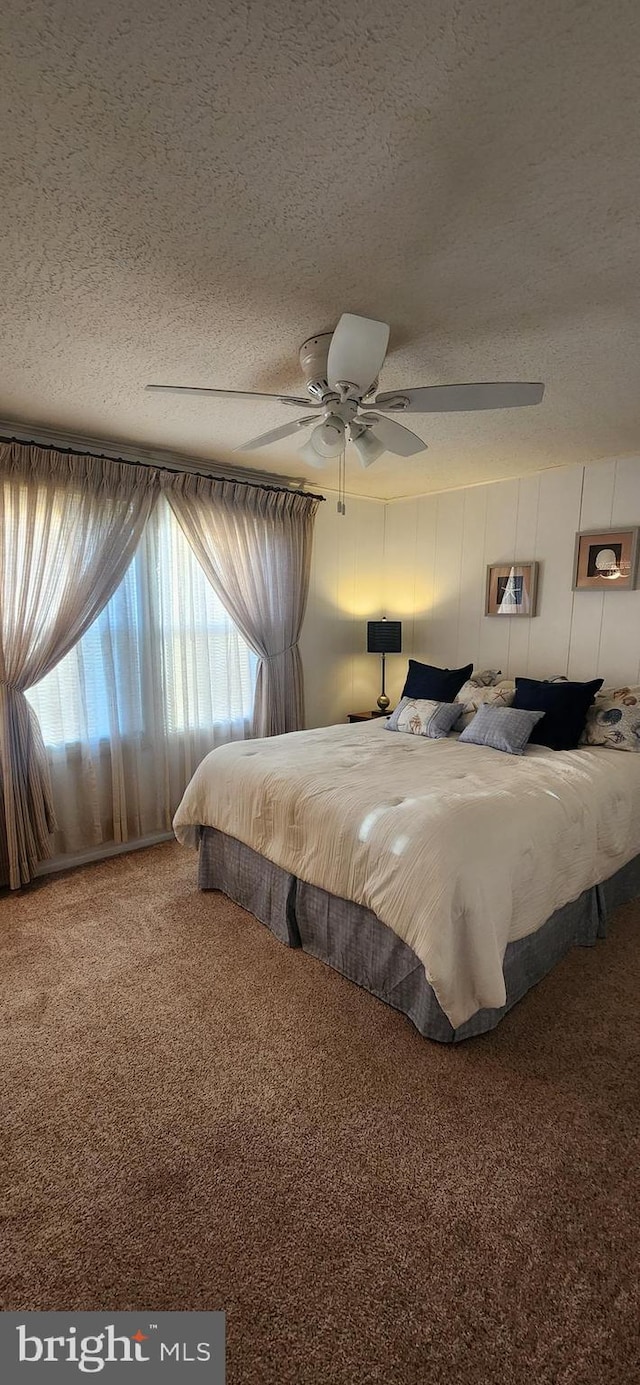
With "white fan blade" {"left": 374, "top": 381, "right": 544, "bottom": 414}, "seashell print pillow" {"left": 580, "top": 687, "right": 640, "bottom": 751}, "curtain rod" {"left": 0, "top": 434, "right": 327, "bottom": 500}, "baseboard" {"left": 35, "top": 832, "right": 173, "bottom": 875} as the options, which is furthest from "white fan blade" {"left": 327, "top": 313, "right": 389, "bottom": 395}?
"baseboard" {"left": 35, "top": 832, "right": 173, "bottom": 875}

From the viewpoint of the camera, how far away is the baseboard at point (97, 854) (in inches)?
134

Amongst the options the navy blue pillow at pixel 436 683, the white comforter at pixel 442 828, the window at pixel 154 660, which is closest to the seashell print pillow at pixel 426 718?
the navy blue pillow at pixel 436 683

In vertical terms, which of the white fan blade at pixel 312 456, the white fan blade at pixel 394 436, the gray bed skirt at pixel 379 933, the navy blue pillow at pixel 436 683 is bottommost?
the gray bed skirt at pixel 379 933

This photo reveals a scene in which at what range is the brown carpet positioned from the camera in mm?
1213

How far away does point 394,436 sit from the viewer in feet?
7.65

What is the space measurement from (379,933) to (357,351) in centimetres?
201

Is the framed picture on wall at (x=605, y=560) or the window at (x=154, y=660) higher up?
the framed picture on wall at (x=605, y=560)

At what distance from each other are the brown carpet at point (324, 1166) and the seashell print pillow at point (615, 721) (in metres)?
1.22

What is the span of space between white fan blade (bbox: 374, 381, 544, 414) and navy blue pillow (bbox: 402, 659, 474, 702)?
2.20 m

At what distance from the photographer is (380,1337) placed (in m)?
1.19

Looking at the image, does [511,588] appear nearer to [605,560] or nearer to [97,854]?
[605,560]

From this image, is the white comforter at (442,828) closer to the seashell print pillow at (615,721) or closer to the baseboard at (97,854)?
the seashell print pillow at (615,721)

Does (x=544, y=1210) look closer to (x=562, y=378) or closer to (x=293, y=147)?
(x=293, y=147)

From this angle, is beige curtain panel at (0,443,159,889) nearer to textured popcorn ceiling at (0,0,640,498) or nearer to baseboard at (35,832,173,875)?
baseboard at (35,832,173,875)
